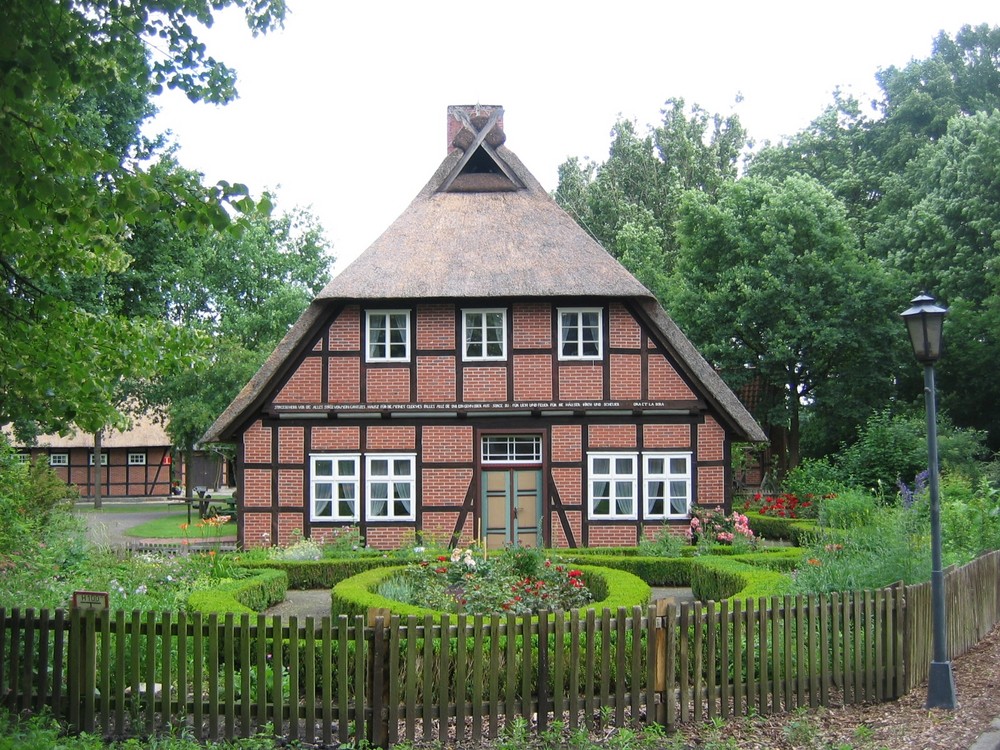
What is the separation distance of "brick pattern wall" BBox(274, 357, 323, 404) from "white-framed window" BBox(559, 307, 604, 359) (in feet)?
17.2

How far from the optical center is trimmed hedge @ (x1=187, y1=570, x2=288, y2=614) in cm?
1171

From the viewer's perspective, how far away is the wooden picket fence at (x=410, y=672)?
810cm

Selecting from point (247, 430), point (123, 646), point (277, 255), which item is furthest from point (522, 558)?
point (277, 255)

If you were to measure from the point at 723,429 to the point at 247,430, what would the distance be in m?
10.3

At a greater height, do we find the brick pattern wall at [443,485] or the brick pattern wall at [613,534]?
the brick pattern wall at [443,485]

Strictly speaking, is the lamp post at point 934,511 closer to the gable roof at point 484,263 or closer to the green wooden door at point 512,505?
the gable roof at point 484,263

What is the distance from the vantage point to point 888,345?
1139 inches

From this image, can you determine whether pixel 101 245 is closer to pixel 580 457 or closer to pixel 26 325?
pixel 26 325

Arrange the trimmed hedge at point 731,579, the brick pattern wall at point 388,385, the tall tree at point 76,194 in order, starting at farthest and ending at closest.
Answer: the brick pattern wall at point 388,385, the trimmed hedge at point 731,579, the tall tree at point 76,194

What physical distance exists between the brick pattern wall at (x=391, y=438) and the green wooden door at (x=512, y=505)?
1.78 m

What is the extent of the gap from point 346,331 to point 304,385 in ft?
4.78

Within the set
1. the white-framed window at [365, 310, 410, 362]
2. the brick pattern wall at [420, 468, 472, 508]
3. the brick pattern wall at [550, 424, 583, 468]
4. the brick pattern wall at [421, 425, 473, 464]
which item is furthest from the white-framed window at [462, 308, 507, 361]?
the brick pattern wall at [420, 468, 472, 508]

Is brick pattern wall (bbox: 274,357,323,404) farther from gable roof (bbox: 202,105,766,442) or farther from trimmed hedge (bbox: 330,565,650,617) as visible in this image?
trimmed hedge (bbox: 330,565,650,617)

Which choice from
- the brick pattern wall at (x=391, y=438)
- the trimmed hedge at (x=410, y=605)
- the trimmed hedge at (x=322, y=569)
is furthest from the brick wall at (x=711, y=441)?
the trimmed hedge at (x=410, y=605)
